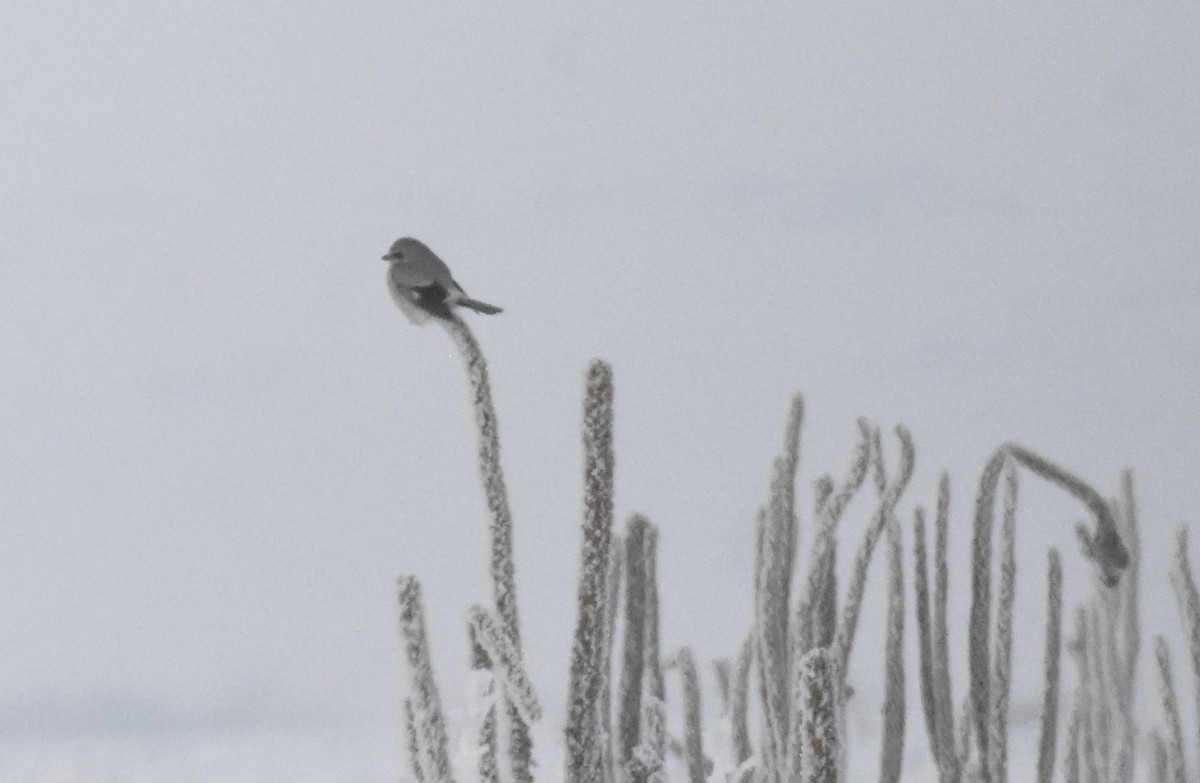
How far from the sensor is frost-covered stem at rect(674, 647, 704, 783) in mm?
1759

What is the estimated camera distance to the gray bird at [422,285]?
138 cm

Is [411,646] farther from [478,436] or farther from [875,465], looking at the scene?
[875,465]

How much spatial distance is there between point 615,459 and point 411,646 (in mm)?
275

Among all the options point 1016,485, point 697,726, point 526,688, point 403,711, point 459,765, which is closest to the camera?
point 526,688

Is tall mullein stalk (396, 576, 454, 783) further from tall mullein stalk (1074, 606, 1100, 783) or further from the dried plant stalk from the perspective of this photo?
tall mullein stalk (1074, 606, 1100, 783)

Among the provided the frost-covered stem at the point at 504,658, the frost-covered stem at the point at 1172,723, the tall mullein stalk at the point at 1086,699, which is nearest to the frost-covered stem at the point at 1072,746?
the tall mullein stalk at the point at 1086,699

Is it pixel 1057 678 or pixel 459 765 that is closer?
pixel 459 765

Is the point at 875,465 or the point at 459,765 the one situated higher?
the point at 875,465

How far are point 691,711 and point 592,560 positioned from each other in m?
0.57

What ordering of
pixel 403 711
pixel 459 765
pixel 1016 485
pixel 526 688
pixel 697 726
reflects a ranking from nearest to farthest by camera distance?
1. pixel 526 688
2. pixel 459 765
3. pixel 403 711
4. pixel 1016 485
5. pixel 697 726

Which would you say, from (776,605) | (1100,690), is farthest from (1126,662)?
(776,605)

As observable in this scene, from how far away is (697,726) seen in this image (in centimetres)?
176

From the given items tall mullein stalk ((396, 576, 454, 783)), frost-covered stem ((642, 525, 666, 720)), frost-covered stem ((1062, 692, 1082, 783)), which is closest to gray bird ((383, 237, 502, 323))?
tall mullein stalk ((396, 576, 454, 783))

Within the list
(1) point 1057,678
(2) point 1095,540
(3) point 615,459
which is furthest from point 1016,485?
(3) point 615,459
